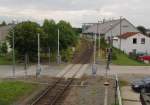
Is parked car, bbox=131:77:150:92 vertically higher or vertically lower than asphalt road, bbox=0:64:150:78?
lower

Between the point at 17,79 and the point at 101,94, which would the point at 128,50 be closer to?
the point at 17,79

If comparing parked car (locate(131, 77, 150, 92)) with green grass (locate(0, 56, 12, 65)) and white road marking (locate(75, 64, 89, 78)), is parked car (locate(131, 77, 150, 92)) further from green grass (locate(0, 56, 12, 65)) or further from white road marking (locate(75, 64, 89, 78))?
green grass (locate(0, 56, 12, 65))

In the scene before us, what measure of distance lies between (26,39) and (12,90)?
23310mm

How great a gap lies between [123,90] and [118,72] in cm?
1269

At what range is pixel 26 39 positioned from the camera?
55875mm

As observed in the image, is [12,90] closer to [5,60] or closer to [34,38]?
[34,38]

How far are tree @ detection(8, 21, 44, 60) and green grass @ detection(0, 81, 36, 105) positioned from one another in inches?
711

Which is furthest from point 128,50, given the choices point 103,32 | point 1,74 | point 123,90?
point 123,90

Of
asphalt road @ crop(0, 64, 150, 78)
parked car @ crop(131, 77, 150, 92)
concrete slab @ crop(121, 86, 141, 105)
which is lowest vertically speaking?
concrete slab @ crop(121, 86, 141, 105)

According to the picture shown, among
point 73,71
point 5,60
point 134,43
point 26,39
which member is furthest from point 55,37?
point 134,43

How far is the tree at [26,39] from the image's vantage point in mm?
55938

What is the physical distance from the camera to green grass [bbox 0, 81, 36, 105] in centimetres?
2903

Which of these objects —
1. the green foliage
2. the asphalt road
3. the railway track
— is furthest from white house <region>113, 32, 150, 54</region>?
the railway track

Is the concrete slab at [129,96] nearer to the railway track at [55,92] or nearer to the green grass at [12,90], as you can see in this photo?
the railway track at [55,92]
